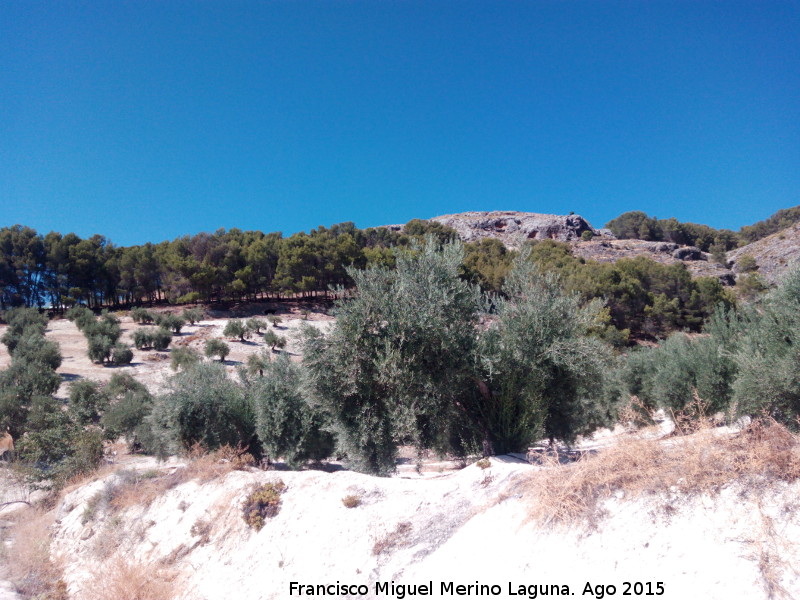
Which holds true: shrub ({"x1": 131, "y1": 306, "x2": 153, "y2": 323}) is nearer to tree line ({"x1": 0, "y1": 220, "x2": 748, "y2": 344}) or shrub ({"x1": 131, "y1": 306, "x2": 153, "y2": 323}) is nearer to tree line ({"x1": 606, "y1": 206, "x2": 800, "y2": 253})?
tree line ({"x1": 0, "y1": 220, "x2": 748, "y2": 344})

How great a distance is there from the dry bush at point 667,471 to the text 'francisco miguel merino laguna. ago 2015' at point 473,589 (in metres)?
0.83

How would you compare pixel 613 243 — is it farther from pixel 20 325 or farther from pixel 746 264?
pixel 20 325

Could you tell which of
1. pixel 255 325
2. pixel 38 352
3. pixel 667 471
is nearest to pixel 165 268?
pixel 255 325

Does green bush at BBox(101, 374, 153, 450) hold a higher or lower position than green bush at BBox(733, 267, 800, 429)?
lower

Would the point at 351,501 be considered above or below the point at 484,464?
below

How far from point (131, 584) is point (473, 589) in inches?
264

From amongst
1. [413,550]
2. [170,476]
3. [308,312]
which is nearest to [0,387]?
[170,476]

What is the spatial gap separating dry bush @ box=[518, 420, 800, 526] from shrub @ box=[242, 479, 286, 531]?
18.0ft

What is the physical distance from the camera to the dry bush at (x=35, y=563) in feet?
31.6

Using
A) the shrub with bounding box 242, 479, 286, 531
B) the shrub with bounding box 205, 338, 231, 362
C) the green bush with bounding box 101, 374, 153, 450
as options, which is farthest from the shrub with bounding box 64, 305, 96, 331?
the shrub with bounding box 242, 479, 286, 531

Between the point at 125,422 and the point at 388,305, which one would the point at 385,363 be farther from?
the point at 125,422

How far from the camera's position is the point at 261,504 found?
378 inches

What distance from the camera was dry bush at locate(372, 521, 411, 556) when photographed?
7571mm

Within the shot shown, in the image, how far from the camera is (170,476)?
11977mm
